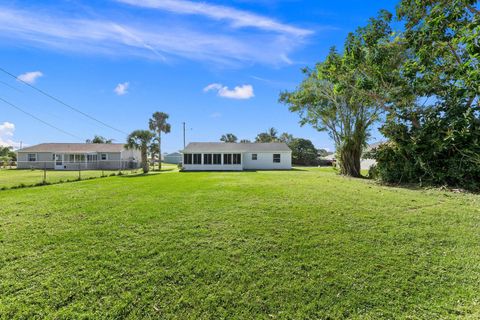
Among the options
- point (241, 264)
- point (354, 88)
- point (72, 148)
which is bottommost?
point (241, 264)

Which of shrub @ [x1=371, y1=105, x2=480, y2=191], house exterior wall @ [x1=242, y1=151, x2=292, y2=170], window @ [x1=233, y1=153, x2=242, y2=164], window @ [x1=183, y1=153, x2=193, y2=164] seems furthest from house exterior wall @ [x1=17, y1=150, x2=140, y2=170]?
shrub @ [x1=371, y1=105, x2=480, y2=191]

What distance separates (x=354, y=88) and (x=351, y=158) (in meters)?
5.90

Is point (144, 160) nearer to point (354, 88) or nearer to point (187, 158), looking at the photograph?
point (187, 158)

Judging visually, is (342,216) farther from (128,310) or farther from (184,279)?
(128,310)

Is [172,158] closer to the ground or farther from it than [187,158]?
farther from it

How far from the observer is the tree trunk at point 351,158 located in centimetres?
1747

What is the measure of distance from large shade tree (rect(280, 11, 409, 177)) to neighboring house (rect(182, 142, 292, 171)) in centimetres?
931

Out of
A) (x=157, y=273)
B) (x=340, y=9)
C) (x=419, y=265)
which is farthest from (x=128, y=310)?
(x=340, y=9)

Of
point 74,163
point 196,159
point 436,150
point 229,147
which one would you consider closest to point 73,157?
point 74,163

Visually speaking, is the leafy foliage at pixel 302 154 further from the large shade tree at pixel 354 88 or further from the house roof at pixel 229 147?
the large shade tree at pixel 354 88

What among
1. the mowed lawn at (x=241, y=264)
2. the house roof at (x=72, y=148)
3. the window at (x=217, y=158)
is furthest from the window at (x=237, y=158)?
the mowed lawn at (x=241, y=264)

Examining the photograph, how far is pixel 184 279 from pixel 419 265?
3566 millimetres

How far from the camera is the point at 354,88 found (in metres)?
13.6

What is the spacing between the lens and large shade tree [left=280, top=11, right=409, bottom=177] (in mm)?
11620
